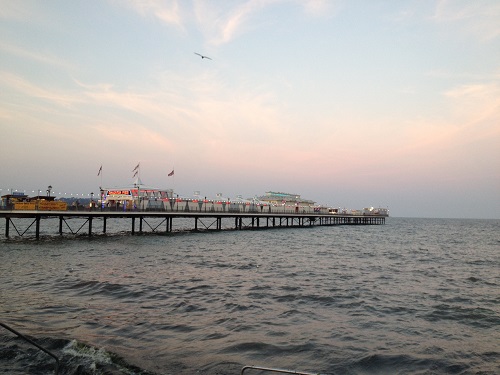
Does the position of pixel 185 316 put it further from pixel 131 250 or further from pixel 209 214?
pixel 209 214

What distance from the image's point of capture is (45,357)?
1025cm

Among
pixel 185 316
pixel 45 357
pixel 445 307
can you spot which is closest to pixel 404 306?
pixel 445 307

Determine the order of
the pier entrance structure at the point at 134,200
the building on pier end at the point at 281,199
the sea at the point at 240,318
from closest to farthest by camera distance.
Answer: the sea at the point at 240,318
the pier entrance structure at the point at 134,200
the building on pier end at the point at 281,199

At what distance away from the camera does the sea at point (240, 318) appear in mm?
10953

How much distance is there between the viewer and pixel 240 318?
50.0ft

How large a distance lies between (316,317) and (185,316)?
5.17 metres

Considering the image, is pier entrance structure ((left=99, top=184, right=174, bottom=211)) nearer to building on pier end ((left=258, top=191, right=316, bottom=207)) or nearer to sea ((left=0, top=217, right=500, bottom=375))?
sea ((left=0, top=217, right=500, bottom=375))

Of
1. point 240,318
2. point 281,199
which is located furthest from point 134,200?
point 281,199

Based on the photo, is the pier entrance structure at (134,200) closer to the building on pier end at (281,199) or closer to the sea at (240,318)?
the sea at (240,318)

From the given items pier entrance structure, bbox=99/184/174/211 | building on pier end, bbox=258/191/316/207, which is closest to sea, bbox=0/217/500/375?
pier entrance structure, bbox=99/184/174/211

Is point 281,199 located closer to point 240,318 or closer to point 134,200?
point 134,200

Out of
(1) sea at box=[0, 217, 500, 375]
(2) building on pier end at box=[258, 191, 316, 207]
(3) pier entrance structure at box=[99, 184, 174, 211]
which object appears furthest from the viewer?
(2) building on pier end at box=[258, 191, 316, 207]

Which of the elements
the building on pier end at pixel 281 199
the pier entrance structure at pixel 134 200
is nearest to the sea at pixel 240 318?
the pier entrance structure at pixel 134 200

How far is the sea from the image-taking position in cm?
1095
